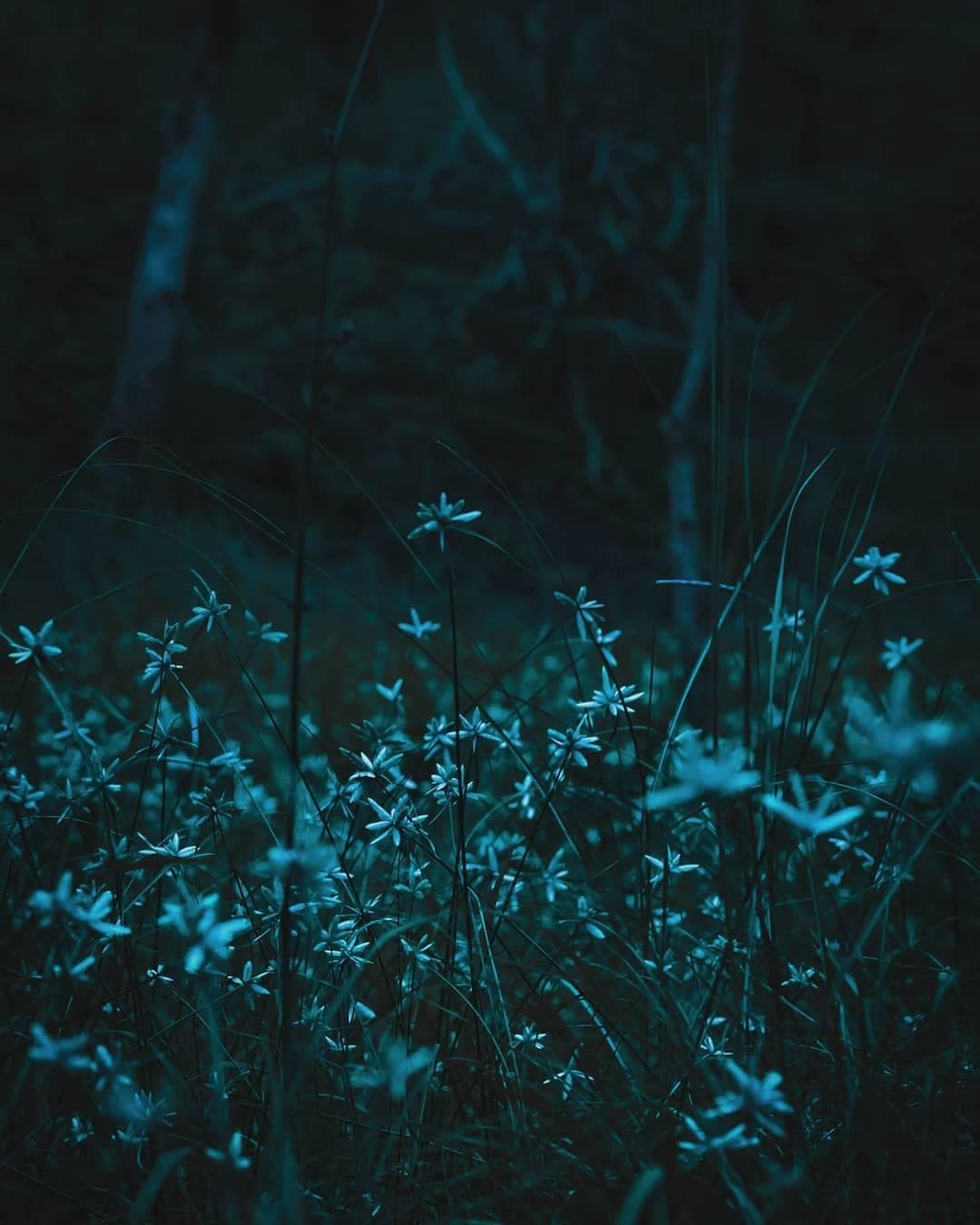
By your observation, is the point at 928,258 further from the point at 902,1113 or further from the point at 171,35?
the point at 902,1113

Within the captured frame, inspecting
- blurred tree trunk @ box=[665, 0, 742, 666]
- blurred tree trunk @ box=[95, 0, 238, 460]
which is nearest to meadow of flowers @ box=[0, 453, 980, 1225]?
blurred tree trunk @ box=[665, 0, 742, 666]

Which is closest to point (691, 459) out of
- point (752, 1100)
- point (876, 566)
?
point (876, 566)

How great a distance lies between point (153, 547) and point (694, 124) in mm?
11654

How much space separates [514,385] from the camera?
1570 cm

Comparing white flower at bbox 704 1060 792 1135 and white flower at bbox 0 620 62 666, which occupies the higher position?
white flower at bbox 0 620 62 666

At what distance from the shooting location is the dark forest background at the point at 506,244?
1354cm

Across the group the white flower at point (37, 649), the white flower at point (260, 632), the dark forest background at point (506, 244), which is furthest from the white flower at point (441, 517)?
the dark forest background at point (506, 244)

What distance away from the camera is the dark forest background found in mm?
13539

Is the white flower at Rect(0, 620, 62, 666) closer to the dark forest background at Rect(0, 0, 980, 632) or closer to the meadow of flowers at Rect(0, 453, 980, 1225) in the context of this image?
the meadow of flowers at Rect(0, 453, 980, 1225)

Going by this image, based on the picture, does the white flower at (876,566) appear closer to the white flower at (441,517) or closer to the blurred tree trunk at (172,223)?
the white flower at (441,517)

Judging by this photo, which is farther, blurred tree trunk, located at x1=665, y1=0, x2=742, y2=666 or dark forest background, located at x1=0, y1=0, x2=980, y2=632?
dark forest background, located at x1=0, y1=0, x2=980, y2=632

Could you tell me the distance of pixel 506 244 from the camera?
16562 millimetres

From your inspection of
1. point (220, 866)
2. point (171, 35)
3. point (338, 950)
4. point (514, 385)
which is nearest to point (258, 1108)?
point (338, 950)

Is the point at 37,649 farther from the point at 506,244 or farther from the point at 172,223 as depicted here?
the point at 506,244
